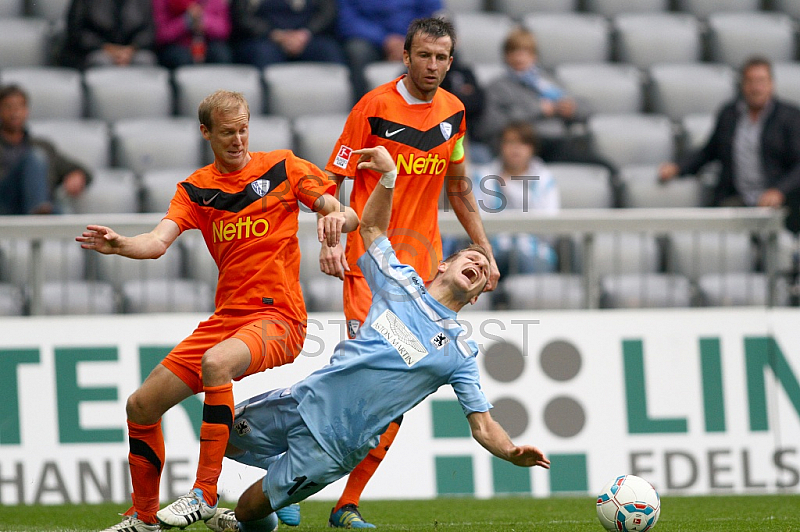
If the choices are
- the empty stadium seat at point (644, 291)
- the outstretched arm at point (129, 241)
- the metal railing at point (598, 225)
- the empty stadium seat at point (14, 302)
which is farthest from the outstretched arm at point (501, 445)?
the empty stadium seat at point (14, 302)

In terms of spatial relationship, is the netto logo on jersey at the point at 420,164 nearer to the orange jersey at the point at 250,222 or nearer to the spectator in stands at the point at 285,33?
the orange jersey at the point at 250,222

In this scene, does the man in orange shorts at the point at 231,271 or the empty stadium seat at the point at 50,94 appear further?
the empty stadium seat at the point at 50,94

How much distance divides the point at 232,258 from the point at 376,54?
6.10 meters

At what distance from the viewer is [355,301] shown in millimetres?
6129

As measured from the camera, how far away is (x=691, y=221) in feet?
27.9

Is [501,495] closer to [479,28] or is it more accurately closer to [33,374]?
[33,374]

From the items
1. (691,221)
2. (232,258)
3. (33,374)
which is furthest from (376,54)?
(232,258)

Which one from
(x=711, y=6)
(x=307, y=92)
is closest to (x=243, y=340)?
(x=307, y=92)

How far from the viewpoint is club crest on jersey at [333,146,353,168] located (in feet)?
19.9

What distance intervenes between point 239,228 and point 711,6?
8.85m

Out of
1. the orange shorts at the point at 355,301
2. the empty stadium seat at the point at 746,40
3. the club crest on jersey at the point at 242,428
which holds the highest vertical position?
the empty stadium seat at the point at 746,40

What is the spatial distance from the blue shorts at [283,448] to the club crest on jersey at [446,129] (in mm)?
1830

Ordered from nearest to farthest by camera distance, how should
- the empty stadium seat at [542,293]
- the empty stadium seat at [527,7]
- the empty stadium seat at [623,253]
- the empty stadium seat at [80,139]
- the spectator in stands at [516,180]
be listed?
1. the empty stadium seat at [542,293]
2. the empty stadium seat at [623,253]
3. the spectator in stands at [516,180]
4. the empty stadium seat at [80,139]
5. the empty stadium seat at [527,7]

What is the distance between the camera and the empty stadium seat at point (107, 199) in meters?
9.45
